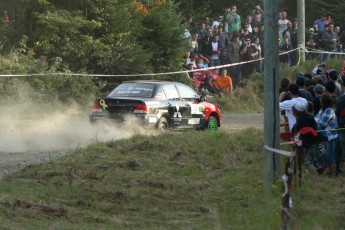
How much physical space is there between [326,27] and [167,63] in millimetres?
7144

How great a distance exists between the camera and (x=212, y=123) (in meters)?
24.5

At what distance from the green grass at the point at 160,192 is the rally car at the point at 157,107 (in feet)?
10.9

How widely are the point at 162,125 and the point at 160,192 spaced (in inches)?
349

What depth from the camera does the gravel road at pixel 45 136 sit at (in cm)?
1859

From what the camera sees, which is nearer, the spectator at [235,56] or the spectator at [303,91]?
the spectator at [303,91]

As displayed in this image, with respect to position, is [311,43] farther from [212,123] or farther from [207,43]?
[212,123]

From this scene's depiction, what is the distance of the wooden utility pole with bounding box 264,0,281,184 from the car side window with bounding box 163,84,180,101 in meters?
10.3

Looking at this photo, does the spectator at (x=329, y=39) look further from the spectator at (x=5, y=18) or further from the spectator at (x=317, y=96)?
the spectator at (x=317, y=96)

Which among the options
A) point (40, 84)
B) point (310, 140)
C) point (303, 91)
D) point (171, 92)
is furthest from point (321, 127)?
point (40, 84)

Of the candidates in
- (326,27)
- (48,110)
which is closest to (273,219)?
(48,110)

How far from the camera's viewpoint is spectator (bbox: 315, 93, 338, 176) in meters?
15.4

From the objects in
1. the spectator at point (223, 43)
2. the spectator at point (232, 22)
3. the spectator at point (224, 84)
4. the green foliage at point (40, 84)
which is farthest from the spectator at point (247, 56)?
the green foliage at point (40, 84)

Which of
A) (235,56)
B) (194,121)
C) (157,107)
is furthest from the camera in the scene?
(235,56)

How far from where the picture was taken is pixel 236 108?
106 ft
